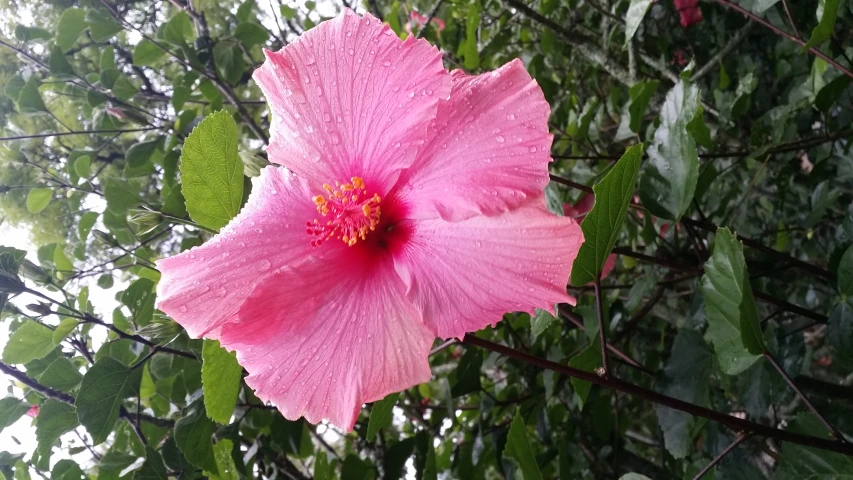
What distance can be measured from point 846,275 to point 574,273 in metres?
0.52

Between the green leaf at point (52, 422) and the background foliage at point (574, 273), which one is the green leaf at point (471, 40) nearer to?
the background foliage at point (574, 273)

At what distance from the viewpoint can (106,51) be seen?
1843 mm

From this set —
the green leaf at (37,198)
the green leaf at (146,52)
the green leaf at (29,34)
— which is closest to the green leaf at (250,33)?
the green leaf at (146,52)

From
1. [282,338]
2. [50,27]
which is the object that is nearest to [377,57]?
[282,338]

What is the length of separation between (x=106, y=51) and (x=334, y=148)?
1.43m

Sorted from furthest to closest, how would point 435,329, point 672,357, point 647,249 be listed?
point 647,249 < point 672,357 < point 435,329

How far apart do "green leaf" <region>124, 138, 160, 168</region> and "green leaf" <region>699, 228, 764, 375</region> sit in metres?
1.56

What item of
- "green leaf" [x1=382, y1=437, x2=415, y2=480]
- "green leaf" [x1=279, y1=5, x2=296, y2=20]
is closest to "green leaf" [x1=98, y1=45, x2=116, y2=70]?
"green leaf" [x1=279, y1=5, x2=296, y2=20]

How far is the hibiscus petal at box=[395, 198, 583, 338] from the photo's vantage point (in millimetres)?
683

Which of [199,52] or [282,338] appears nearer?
[282,338]

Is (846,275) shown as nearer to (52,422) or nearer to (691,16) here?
(691,16)

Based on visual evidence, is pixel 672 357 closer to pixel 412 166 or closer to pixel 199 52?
pixel 412 166

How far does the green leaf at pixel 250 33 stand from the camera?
5.47ft

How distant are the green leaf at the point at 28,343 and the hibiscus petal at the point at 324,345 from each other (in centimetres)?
85
